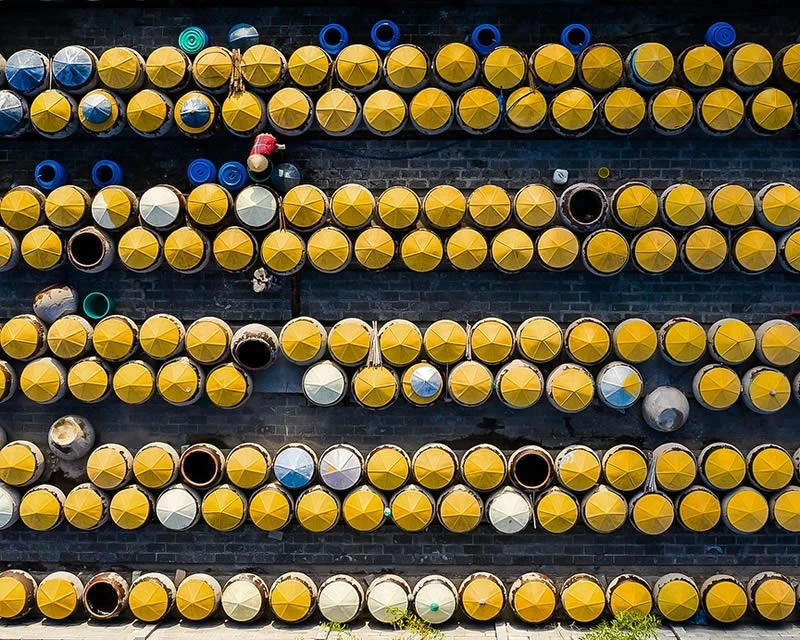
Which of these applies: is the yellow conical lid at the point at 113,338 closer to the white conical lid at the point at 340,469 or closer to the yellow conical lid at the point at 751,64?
the white conical lid at the point at 340,469

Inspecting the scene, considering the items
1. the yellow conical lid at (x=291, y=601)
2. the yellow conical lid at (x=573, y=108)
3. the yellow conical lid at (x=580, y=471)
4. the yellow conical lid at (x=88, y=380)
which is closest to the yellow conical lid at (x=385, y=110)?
the yellow conical lid at (x=573, y=108)

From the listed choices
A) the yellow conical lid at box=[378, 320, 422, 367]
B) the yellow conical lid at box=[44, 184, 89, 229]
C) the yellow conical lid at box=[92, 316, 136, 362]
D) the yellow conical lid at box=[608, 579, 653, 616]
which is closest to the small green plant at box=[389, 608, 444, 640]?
the yellow conical lid at box=[608, 579, 653, 616]

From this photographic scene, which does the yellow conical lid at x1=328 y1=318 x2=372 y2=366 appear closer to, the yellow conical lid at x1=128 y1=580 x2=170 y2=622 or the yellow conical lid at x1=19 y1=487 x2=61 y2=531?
the yellow conical lid at x1=128 y1=580 x2=170 y2=622

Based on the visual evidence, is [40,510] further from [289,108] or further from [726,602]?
[726,602]

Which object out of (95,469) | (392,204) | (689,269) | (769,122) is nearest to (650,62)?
(769,122)

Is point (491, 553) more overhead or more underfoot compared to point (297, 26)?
more underfoot

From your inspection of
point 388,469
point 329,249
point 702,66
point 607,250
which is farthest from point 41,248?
point 702,66

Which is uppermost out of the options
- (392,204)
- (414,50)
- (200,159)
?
(414,50)

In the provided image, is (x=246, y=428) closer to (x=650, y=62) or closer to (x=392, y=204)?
(x=392, y=204)
